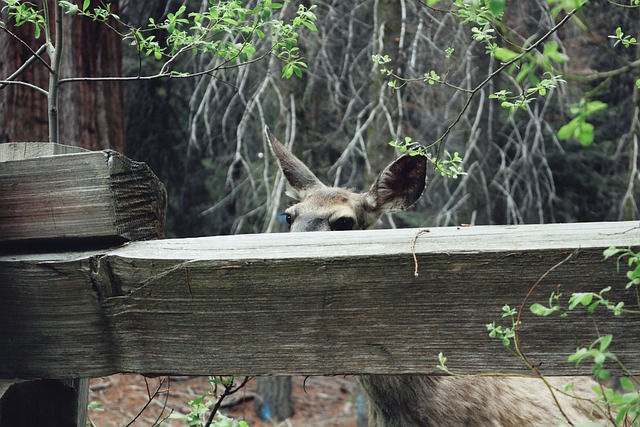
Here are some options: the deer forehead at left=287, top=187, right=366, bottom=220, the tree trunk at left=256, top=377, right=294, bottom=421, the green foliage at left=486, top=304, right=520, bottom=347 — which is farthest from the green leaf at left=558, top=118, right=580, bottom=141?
the tree trunk at left=256, top=377, right=294, bottom=421

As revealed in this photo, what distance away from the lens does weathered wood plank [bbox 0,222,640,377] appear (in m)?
1.89

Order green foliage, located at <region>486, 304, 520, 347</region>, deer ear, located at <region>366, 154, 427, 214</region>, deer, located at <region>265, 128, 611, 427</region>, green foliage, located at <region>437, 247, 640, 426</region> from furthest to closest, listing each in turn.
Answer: deer ear, located at <region>366, 154, 427, 214</region>
deer, located at <region>265, 128, 611, 427</region>
green foliage, located at <region>486, 304, 520, 347</region>
green foliage, located at <region>437, 247, 640, 426</region>

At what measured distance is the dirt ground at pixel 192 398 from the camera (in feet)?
34.4

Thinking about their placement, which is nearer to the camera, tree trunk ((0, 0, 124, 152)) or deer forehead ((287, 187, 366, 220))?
deer forehead ((287, 187, 366, 220))

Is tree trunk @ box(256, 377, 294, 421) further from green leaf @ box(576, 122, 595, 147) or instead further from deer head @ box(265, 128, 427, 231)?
green leaf @ box(576, 122, 595, 147)

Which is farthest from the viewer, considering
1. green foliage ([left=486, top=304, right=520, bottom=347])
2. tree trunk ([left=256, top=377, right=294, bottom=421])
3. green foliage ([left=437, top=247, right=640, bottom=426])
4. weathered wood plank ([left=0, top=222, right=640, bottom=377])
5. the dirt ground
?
tree trunk ([left=256, top=377, right=294, bottom=421])

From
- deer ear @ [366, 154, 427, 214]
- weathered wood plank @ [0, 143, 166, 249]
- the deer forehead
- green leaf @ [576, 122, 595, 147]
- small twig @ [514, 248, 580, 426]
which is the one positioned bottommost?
the deer forehead

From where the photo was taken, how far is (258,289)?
202 cm

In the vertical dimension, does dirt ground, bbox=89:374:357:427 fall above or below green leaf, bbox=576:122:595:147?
below

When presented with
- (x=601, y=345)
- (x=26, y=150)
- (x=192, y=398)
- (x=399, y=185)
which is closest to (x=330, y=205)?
(x=399, y=185)

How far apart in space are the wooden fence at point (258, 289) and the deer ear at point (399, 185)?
119 inches

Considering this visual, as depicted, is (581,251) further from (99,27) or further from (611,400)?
(99,27)

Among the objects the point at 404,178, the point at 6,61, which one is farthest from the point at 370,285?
the point at 6,61

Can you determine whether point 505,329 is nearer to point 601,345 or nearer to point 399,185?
point 601,345
